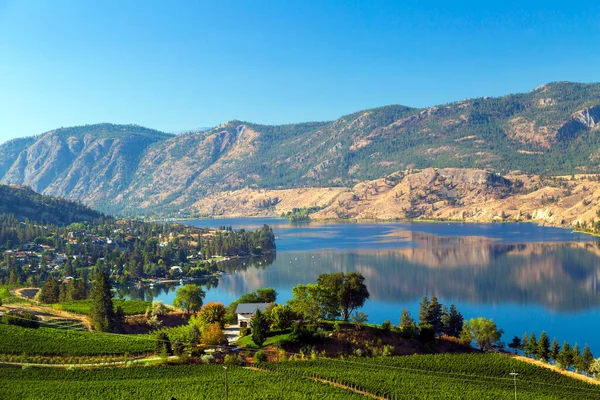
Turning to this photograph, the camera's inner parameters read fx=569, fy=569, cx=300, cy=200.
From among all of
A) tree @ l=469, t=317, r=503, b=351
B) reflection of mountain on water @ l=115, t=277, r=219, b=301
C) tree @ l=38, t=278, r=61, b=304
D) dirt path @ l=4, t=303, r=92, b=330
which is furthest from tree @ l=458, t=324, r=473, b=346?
reflection of mountain on water @ l=115, t=277, r=219, b=301

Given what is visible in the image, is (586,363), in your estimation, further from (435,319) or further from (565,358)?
(435,319)

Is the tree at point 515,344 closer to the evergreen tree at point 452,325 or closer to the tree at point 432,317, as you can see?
the evergreen tree at point 452,325

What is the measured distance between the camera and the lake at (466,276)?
280 ft

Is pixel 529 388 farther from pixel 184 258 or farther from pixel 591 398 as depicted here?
pixel 184 258

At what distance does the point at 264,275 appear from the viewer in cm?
13062

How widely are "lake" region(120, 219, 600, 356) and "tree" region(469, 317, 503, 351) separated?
7.67m

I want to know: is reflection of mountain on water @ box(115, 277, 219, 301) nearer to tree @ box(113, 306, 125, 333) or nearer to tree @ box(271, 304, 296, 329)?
tree @ box(113, 306, 125, 333)

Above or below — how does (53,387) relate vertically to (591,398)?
above

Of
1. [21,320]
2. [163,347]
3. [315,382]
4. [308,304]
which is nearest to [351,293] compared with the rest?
[308,304]

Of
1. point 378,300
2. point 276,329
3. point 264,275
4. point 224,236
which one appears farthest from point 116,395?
point 224,236

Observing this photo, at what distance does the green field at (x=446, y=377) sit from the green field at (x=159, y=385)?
3113 mm

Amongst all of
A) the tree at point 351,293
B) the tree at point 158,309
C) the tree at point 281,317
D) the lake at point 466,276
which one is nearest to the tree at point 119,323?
the tree at point 158,309

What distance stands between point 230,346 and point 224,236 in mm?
138264

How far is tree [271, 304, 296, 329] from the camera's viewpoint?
196 feet
